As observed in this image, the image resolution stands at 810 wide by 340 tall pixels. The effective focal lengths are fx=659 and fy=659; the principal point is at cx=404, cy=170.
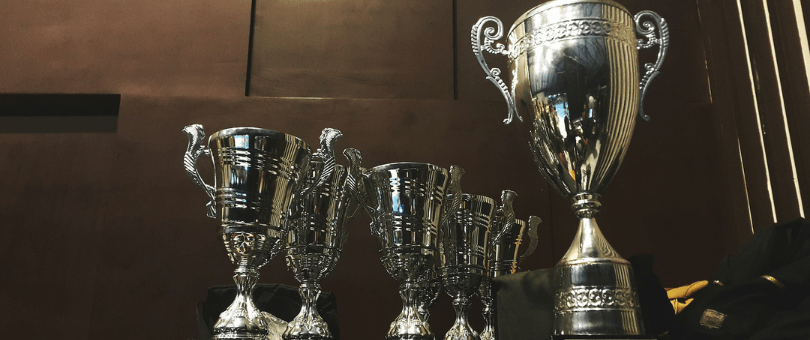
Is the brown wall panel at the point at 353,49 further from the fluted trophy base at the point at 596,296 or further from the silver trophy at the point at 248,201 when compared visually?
the fluted trophy base at the point at 596,296

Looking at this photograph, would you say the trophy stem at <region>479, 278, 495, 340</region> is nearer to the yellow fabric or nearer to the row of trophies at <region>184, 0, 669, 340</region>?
the row of trophies at <region>184, 0, 669, 340</region>

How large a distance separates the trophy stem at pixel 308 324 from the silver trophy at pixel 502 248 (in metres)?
0.45

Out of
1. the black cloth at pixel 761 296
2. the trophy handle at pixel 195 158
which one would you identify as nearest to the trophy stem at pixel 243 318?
the trophy handle at pixel 195 158

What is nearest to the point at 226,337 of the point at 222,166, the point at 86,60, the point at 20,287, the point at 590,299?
the point at 222,166

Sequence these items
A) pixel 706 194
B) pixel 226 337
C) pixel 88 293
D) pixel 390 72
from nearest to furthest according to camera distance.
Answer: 1. pixel 226 337
2. pixel 88 293
3. pixel 706 194
4. pixel 390 72

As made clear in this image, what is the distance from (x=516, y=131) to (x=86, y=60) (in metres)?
1.54

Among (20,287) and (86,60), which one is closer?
(20,287)

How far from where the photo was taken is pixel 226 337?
1.07 metres

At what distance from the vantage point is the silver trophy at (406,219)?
4.16 feet

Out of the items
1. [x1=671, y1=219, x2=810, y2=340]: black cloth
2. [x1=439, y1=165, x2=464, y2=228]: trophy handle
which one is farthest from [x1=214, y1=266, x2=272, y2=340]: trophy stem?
[x1=671, y1=219, x2=810, y2=340]: black cloth

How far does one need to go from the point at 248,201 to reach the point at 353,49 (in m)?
1.42

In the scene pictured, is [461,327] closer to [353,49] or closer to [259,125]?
[259,125]

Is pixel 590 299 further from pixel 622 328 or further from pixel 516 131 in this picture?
pixel 516 131

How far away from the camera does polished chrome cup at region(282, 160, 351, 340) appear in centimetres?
129
